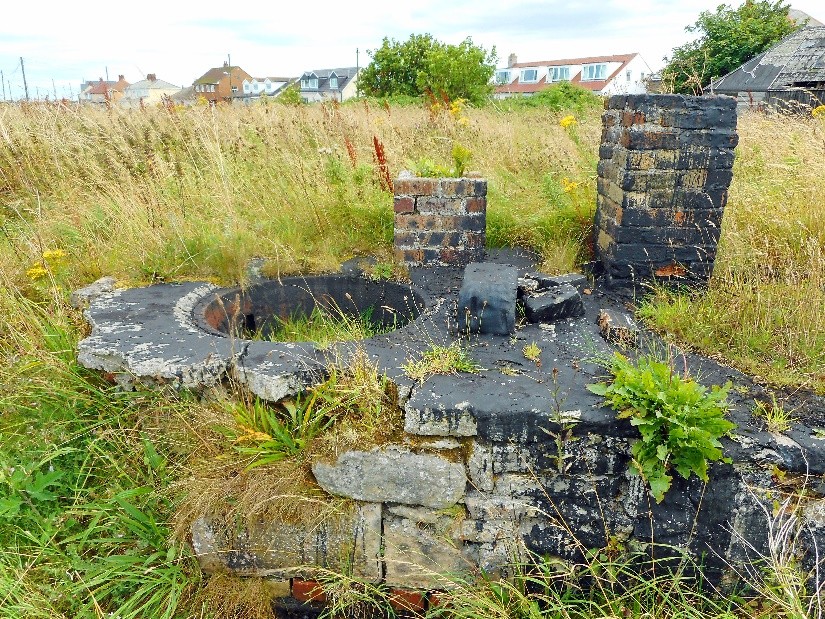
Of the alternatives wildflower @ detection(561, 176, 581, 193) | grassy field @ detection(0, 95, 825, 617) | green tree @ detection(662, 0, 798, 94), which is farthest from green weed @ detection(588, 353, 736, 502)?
green tree @ detection(662, 0, 798, 94)

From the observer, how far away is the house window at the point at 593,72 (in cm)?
4734

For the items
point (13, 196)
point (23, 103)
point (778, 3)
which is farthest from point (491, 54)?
point (13, 196)

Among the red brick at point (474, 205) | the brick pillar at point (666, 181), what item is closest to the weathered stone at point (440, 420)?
the brick pillar at point (666, 181)

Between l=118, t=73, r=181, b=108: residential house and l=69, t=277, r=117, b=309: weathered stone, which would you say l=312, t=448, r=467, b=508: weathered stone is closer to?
l=69, t=277, r=117, b=309: weathered stone

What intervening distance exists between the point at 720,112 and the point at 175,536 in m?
3.54

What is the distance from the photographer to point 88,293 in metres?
3.56

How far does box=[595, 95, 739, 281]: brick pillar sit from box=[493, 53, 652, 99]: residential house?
38.0m

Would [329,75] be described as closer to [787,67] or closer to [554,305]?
[787,67]

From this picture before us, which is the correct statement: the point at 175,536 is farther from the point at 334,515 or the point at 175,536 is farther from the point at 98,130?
the point at 98,130

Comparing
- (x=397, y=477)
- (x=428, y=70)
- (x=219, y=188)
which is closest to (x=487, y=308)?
(x=397, y=477)

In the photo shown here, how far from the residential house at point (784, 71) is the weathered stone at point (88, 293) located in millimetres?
16228

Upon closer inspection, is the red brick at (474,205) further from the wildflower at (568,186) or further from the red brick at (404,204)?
the wildflower at (568,186)

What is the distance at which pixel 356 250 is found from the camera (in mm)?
4488

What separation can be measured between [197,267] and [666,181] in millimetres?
3068
